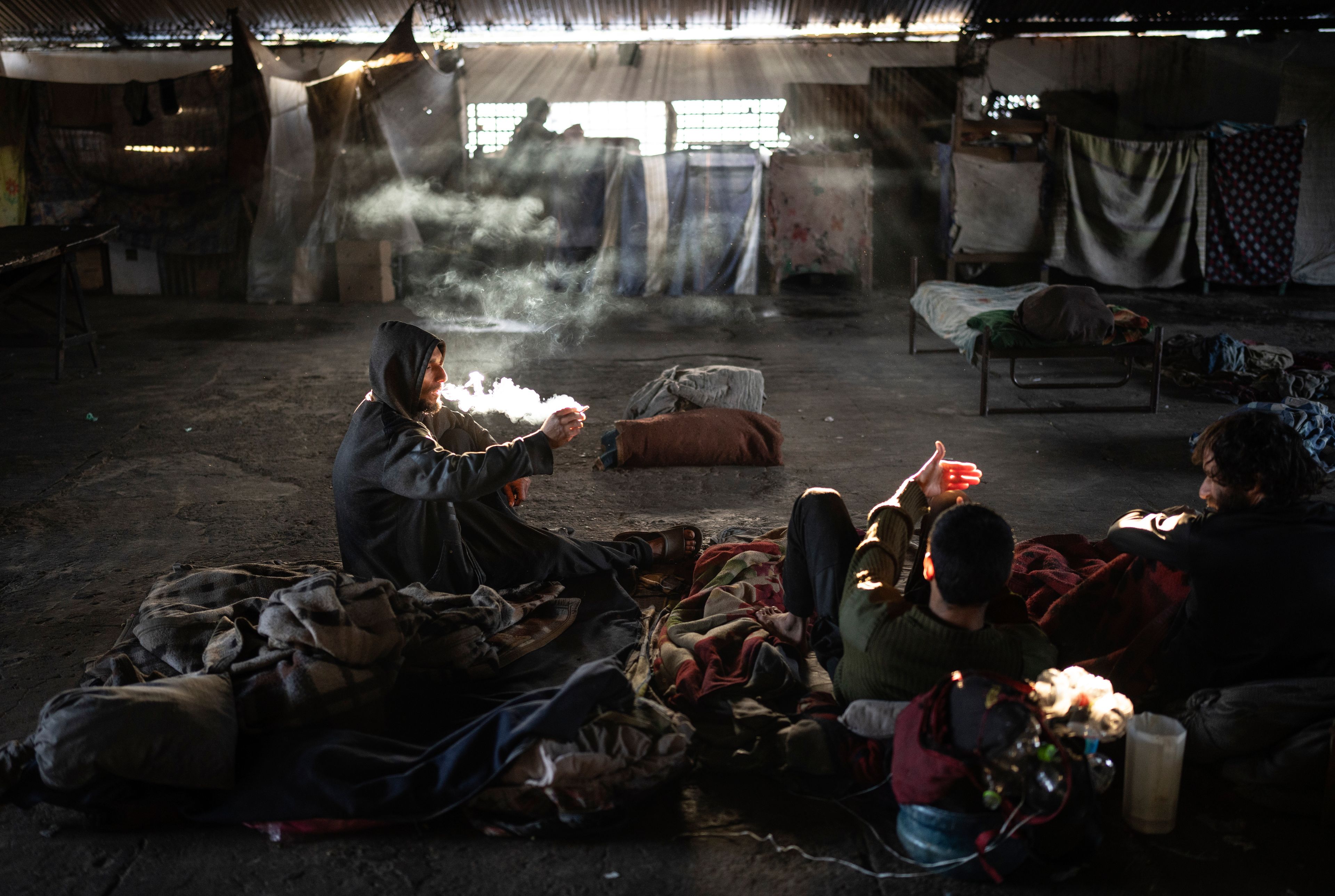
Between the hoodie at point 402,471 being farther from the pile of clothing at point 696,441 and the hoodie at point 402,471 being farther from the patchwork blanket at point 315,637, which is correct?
the pile of clothing at point 696,441

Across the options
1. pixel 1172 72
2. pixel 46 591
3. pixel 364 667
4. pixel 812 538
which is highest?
pixel 1172 72

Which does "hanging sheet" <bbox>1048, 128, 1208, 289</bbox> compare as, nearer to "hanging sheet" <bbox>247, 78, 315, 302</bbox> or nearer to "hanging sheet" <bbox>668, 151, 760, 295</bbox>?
"hanging sheet" <bbox>668, 151, 760, 295</bbox>

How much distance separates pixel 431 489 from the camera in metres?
3.40

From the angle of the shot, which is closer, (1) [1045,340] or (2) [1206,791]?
(2) [1206,791]

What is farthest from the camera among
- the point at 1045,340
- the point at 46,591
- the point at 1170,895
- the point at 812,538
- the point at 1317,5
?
the point at 1317,5

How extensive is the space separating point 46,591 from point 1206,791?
428cm

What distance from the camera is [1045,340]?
22.5 ft

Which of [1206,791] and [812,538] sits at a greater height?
[812,538]

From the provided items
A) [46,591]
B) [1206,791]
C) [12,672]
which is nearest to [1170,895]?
[1206,791]

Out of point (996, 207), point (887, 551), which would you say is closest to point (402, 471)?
point (887, 551)

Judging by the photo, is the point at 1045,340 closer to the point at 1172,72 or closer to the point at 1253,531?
the point at 1253,531

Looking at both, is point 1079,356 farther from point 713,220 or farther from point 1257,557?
point 713,220

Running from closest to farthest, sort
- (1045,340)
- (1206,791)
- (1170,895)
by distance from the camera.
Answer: (1170,895)
(1206,791)
(1045,340)

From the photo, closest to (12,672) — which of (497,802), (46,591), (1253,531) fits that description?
(46,591)
